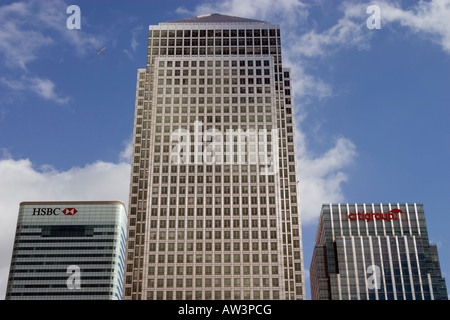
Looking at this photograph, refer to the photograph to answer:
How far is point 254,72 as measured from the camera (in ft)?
610

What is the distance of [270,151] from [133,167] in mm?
45819

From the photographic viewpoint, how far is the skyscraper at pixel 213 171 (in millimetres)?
156125

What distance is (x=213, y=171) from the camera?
169 m

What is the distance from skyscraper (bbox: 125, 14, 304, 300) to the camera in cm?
15612
